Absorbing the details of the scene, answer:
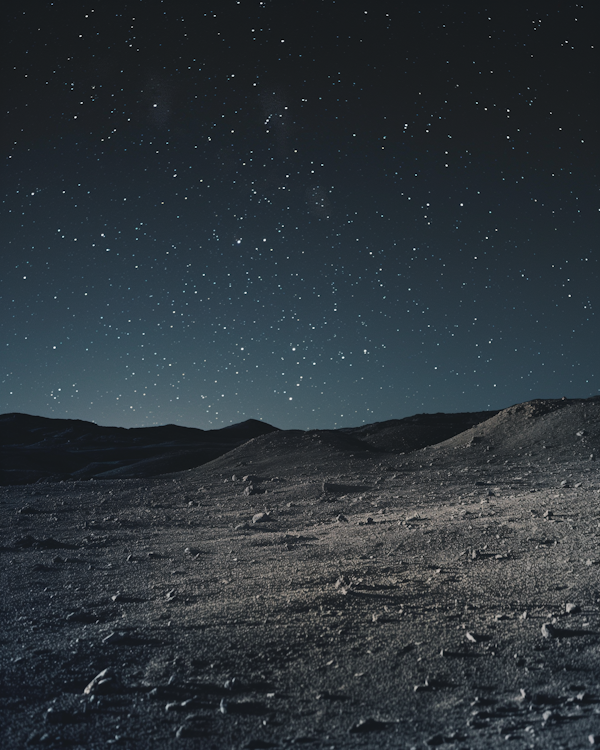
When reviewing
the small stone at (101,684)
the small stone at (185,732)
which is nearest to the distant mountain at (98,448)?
the small stone at (101,684)

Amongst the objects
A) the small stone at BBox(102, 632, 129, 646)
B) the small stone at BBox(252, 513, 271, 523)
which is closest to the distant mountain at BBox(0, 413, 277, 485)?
the small stone at BBox(252, 513, 271, 523)

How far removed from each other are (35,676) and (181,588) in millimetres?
1939

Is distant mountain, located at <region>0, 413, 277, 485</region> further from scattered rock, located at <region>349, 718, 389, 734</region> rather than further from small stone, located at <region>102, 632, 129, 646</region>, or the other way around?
scattered rock, located at <region>349, 718, 389, 734</region>

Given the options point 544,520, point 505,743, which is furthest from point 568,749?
point 544,520

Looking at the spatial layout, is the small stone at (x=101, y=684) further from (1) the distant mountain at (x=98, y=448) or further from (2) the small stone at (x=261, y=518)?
(1) the distant mountain at (x=98, y=448)

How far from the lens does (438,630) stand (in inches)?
146

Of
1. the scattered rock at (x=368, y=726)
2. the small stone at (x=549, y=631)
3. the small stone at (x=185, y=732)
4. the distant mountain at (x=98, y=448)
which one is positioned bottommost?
the small stone at (x=549, y=631)

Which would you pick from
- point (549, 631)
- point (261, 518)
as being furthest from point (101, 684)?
point (261, 518)

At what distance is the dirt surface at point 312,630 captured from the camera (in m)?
2.64

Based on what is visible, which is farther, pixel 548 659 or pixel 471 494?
pixel 471 494

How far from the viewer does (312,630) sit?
3.78m

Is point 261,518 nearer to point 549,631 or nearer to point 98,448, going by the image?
point 549,631

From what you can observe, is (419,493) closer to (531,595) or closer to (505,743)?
(531,595)

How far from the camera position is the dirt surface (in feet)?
8.67
